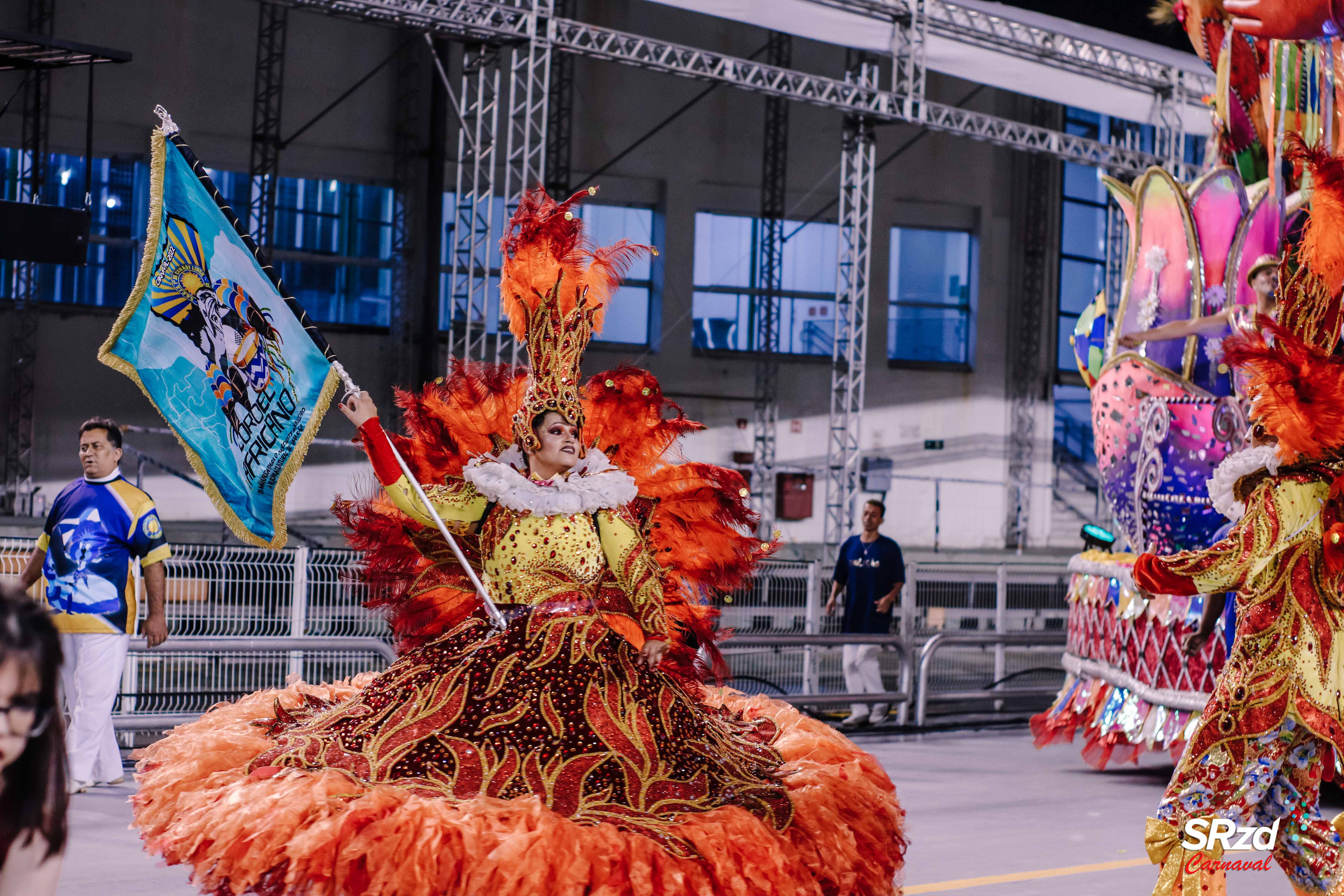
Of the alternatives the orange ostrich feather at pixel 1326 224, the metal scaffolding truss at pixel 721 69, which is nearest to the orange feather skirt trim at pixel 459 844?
the orange ostrich feather at pixel 1326 224

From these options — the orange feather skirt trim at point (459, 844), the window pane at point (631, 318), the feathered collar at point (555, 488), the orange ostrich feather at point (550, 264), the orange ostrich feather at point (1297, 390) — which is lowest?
the orange feather skirt trim at point (459, 844)

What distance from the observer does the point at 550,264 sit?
488cm

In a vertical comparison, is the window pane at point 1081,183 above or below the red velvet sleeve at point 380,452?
above

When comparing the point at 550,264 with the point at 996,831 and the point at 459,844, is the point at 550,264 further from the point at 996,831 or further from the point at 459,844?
the point at 996,831

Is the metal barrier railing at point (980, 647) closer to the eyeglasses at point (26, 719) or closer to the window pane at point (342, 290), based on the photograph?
the eyeglasses at point (26, 719)

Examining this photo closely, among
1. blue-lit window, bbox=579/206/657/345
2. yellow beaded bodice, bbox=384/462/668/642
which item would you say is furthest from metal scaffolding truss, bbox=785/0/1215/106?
yellow beaded bodice, bbox=384/462/668/642

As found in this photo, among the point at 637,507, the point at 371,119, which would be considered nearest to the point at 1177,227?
the point at 637,507

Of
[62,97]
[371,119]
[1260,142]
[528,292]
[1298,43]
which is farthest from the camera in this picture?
[371,119]

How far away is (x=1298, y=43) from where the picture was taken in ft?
24.9

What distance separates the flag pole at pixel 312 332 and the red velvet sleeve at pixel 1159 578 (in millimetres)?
2021

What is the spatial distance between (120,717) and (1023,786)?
15.6 feet

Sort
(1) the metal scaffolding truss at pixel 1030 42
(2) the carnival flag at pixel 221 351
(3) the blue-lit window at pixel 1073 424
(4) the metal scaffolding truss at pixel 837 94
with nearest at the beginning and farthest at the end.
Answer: (2) the carnival flag at pixel 221 351
(4) the metal scaffolding truss at pixel 837 94
(1) the metal scaffolding truss at pixel 1030 42
(3) the blue-lit window at pixel 1073 424

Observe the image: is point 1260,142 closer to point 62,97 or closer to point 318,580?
point 318,580

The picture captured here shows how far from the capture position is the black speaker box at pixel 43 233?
910 centimetres
